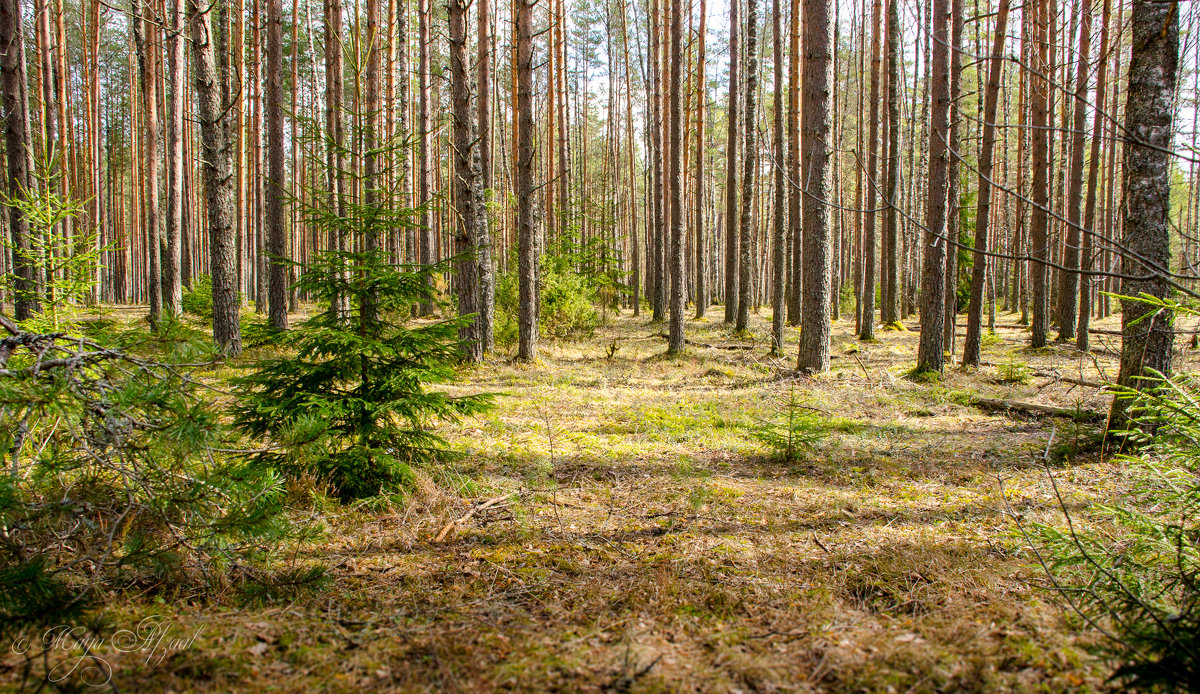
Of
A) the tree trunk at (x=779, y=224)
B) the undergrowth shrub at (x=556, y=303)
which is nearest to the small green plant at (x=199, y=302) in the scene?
the undergrowth shrub at (x=556, y=303)

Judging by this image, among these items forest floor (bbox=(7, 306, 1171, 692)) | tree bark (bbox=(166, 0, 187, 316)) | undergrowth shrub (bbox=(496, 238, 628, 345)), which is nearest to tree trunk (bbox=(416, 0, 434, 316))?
undergrowth shrub (bbox=(496, 238, 628, 345))

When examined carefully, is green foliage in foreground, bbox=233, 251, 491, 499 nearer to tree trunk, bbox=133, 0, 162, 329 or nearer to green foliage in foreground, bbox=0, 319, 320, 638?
green foliage in foreground, bbox=0, 319, 320, 638

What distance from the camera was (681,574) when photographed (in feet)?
10.7

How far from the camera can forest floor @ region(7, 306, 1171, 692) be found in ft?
7.42

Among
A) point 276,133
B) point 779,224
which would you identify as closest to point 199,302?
point 276,133

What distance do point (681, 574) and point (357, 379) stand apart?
105 inches

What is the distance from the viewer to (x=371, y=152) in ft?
13.4

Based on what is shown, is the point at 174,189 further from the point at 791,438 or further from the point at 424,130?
the point at 791,438

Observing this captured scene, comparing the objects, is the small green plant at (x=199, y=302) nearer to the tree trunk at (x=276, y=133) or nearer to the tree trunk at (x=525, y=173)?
the tree trunk at (x=276, y=133)

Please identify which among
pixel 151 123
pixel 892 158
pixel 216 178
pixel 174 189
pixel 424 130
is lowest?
pixel 216 178

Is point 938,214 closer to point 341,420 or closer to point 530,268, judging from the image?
point 530,268

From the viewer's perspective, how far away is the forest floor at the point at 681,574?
2262 mm

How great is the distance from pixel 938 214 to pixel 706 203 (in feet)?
84.0

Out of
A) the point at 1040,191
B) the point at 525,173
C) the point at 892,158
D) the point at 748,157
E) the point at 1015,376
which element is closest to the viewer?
the point at 1015,376
